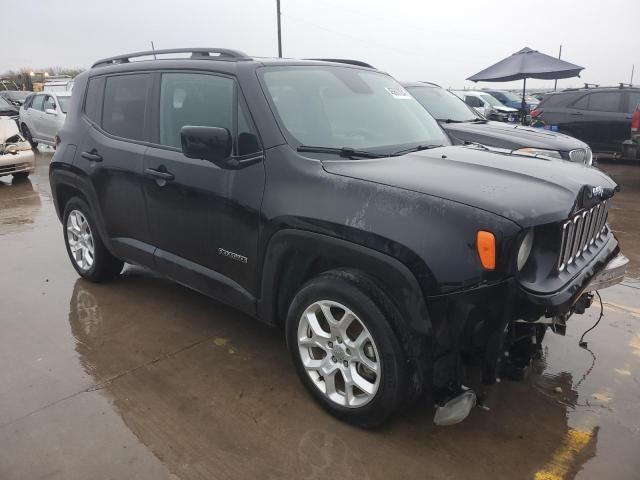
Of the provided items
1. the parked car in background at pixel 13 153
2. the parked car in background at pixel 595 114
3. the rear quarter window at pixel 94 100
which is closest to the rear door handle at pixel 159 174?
the rear quarter window at pixel 94 100

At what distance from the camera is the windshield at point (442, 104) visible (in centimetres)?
767

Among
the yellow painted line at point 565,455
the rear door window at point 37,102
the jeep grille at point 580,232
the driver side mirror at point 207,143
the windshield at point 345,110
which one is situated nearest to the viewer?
the yellow painted line at point 565,455

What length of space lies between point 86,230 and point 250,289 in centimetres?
222

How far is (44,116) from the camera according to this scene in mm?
13953

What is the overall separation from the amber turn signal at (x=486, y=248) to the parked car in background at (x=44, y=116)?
12846mm

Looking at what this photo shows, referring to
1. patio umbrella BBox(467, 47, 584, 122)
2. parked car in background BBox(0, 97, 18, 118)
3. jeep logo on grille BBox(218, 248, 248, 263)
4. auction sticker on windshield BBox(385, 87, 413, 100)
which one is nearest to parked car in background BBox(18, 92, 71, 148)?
parked car in background BBox(0, 97, 18, 118)

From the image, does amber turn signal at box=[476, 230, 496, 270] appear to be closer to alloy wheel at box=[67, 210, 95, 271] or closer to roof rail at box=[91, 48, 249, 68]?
roof rail at box=[91, 48, 249, 68]

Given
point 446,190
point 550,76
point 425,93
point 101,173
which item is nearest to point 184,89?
point 101,173

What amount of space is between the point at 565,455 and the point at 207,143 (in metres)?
2.45

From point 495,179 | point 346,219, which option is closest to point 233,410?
point 346,219

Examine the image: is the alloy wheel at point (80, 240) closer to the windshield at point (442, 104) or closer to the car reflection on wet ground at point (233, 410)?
the car reflection on wet ground at point (233, 410)

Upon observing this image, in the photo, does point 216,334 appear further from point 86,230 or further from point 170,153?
point 86,230

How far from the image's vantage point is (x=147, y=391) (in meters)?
3.19

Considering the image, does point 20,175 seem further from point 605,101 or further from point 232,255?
point 605,101
